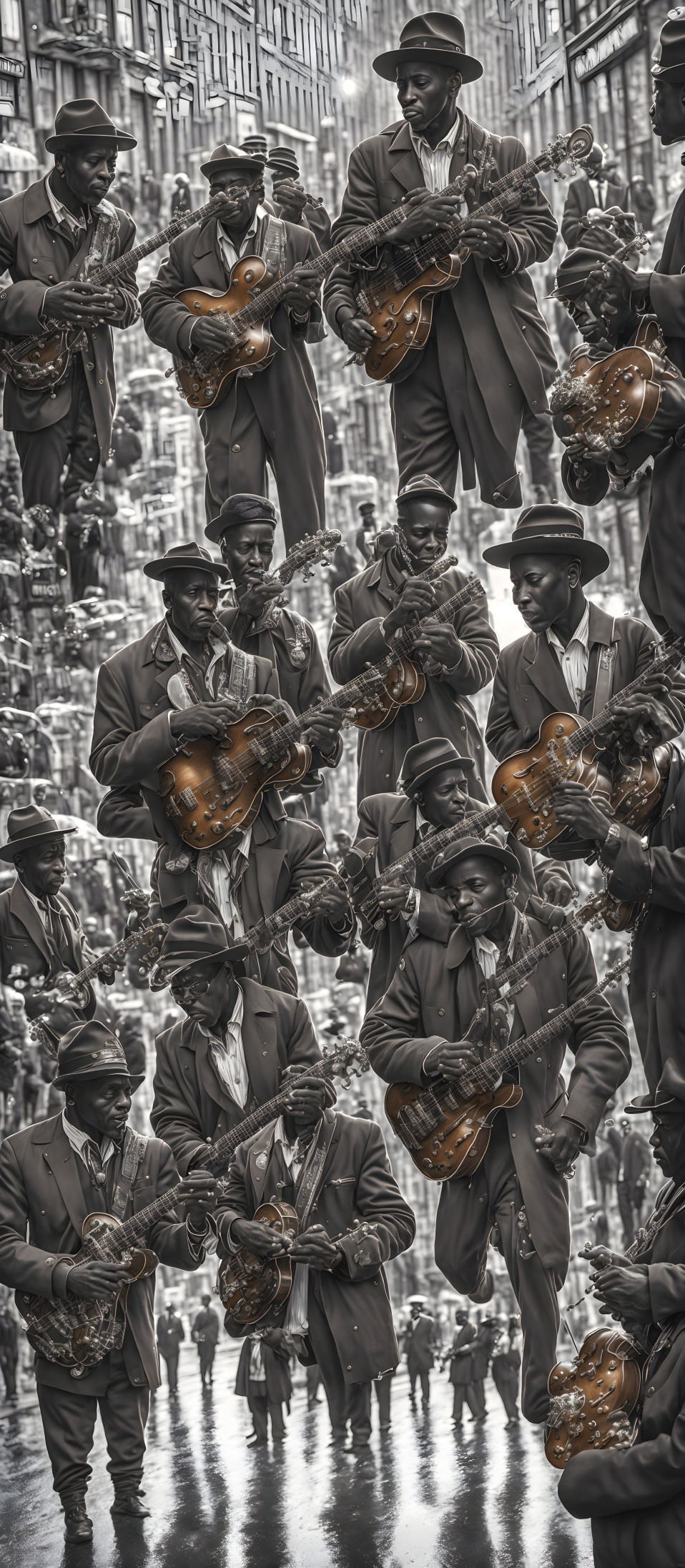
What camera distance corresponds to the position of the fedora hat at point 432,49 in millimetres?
8617

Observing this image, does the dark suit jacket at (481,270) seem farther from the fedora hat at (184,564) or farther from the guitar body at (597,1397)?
the guitar body at (597,1397)

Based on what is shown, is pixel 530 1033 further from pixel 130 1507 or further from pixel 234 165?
pixel 234 165

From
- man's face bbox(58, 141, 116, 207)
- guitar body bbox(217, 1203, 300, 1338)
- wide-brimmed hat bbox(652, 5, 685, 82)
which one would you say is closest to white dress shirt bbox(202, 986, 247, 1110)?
guitar body bbox(217, 1203, 300, 1338)

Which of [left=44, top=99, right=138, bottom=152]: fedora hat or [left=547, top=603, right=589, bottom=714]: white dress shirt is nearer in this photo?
[left=547, top=603, right=589, bottom=714]: white dress shirt

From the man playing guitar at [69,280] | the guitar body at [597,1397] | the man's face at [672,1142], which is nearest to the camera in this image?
the guitar body at [597,1397]

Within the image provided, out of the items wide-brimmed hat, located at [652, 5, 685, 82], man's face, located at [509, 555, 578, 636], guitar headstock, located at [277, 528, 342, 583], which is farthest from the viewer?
guitar headstock, located at [277, 528, 342, 583]

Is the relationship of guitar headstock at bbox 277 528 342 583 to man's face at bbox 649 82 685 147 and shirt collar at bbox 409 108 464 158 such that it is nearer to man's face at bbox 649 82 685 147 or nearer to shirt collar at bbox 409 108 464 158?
shirt collar at bbox 409 108 464 158

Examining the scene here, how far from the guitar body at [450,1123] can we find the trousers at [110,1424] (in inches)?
59.6

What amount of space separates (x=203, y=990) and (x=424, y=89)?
12.5 ft

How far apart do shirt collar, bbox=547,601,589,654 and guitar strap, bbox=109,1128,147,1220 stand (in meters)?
2.63

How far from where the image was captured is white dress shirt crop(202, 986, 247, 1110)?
8680mm

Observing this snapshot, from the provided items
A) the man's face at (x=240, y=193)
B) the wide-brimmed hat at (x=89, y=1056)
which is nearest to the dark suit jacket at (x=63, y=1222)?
the wide-brimmed hat at (x=89, y=1056)

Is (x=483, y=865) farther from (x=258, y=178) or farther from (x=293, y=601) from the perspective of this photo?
(x=293, y=601)

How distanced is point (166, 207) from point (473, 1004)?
7111 mm
